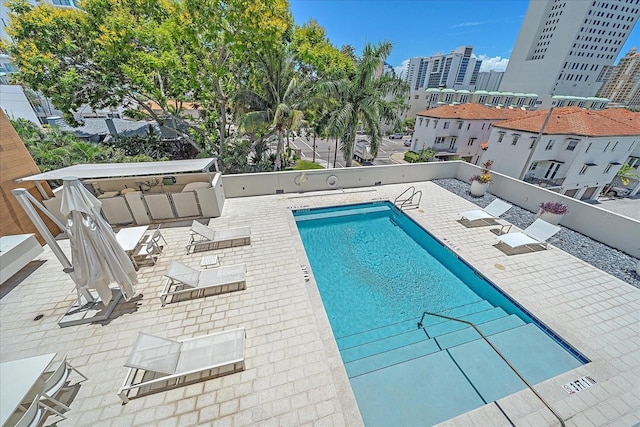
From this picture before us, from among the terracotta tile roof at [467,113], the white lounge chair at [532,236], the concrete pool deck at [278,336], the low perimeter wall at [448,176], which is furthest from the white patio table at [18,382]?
the terracotta tile roof at [467,113]

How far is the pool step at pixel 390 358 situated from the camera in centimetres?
543

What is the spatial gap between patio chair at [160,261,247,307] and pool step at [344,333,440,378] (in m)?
3.57

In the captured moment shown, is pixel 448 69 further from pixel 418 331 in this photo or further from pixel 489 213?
pixel 418 331

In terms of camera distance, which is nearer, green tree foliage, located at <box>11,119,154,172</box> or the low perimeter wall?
the low perimeter wall

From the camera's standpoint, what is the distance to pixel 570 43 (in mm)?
66625

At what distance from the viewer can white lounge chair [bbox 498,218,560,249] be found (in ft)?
29.0

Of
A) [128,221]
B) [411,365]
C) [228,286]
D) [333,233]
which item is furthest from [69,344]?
[333,233]

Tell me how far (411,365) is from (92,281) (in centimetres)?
734

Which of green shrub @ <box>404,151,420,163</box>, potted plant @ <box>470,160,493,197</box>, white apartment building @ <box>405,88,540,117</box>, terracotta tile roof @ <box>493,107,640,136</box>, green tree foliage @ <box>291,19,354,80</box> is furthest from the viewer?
white apartment building @ <box>405,88,540,117</box>

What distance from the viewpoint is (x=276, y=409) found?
171 inches

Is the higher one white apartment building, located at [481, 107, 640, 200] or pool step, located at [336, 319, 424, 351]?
white apartment building, located at [481, 107, 640, 200]

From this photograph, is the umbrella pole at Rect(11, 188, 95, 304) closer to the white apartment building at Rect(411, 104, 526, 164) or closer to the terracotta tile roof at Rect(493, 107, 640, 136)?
the terracotta tile roof at Rect(493, 107, 640, 136)

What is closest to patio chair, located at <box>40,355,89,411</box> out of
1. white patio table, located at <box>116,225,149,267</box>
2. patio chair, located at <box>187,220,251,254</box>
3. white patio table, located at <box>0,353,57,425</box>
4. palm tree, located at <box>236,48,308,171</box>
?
white patio table, located at <box>0,353,57,425</box>

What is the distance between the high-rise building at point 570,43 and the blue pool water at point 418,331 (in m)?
85.5
